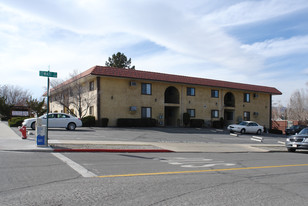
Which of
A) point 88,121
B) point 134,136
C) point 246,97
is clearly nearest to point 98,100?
point 88,121

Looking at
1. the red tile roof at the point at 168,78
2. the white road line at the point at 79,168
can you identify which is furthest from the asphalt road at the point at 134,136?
the white road line at the point at 79,168

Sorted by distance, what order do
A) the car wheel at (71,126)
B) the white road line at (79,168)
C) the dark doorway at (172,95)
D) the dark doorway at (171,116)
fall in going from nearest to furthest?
the white road line at (79,168) → the car wheel at (71,126) → the dark doorway at (172,95) → the dark doorway at (171,116)

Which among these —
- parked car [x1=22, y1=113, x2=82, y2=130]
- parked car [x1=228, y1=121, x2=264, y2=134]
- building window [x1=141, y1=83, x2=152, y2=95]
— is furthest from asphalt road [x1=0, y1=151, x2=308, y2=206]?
building window [x1=141, y1=83, x2=152, y2=95]

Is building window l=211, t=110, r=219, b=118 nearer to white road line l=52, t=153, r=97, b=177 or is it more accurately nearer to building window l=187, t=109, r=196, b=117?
building window l=187, t=109, r=196, b=117

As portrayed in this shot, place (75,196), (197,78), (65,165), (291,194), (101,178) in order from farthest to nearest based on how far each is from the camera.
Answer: (197,78)
(65,165)
(101,178)
(291,194)
(75,196)

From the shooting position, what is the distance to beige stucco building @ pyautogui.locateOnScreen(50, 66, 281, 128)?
103ft

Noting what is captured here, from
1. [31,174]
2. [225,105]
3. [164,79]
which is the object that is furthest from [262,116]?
[31,174]

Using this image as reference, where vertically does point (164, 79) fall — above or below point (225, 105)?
→ above

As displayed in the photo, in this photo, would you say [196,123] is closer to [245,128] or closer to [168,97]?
[168,97]

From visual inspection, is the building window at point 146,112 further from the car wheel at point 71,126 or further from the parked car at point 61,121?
the car wheel at point 71,126

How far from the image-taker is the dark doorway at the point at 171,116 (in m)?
37.0

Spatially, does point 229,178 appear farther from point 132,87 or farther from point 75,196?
point 132,87

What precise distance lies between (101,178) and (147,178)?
1.22 meters

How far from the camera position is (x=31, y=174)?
7.77 metres
